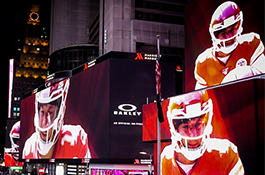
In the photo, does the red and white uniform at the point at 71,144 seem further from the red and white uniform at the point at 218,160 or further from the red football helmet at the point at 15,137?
the red football helmet at the point at 15,137

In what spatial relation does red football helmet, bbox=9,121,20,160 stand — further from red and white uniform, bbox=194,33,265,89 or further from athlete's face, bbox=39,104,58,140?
red and white uniform, bbox=194,33,265,89

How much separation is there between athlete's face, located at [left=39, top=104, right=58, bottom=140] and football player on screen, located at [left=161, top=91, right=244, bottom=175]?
111 feet

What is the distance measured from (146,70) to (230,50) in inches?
689

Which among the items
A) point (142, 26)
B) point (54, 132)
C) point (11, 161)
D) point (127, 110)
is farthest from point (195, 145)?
point (11, 161)

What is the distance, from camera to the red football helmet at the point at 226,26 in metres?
34.6

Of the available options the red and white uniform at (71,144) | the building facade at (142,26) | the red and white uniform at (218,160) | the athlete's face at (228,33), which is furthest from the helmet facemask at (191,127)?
the building facade at (142,26)

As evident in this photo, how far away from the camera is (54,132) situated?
65.3m

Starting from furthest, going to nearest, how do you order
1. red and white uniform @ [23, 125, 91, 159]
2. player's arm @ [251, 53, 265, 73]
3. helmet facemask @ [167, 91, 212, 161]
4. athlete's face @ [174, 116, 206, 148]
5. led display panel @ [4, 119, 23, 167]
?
led display panel @ [4, 119, 23, 167]
red and white uniform @ [23, 125, 91, 159]
player's arm @ [251, 53, 265, 73]
athlete's face @ [174, 116, 206, 148]
helmet facemask @ [167, 91, 212, 161]

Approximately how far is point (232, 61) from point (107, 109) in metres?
19.4

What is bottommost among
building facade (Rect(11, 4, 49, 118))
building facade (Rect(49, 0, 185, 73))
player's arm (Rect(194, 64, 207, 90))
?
player's arm (Rect(194, 64, 207, 90))

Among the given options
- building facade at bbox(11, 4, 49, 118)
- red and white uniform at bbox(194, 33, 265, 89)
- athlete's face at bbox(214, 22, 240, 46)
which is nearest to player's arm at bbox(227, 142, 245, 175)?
red and white uniform at bbox(194, 33, 265, 89)

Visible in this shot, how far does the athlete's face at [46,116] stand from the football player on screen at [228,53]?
33022 mm

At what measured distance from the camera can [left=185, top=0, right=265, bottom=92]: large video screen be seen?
3278cm

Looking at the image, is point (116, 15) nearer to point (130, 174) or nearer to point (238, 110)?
point (130, 174)
